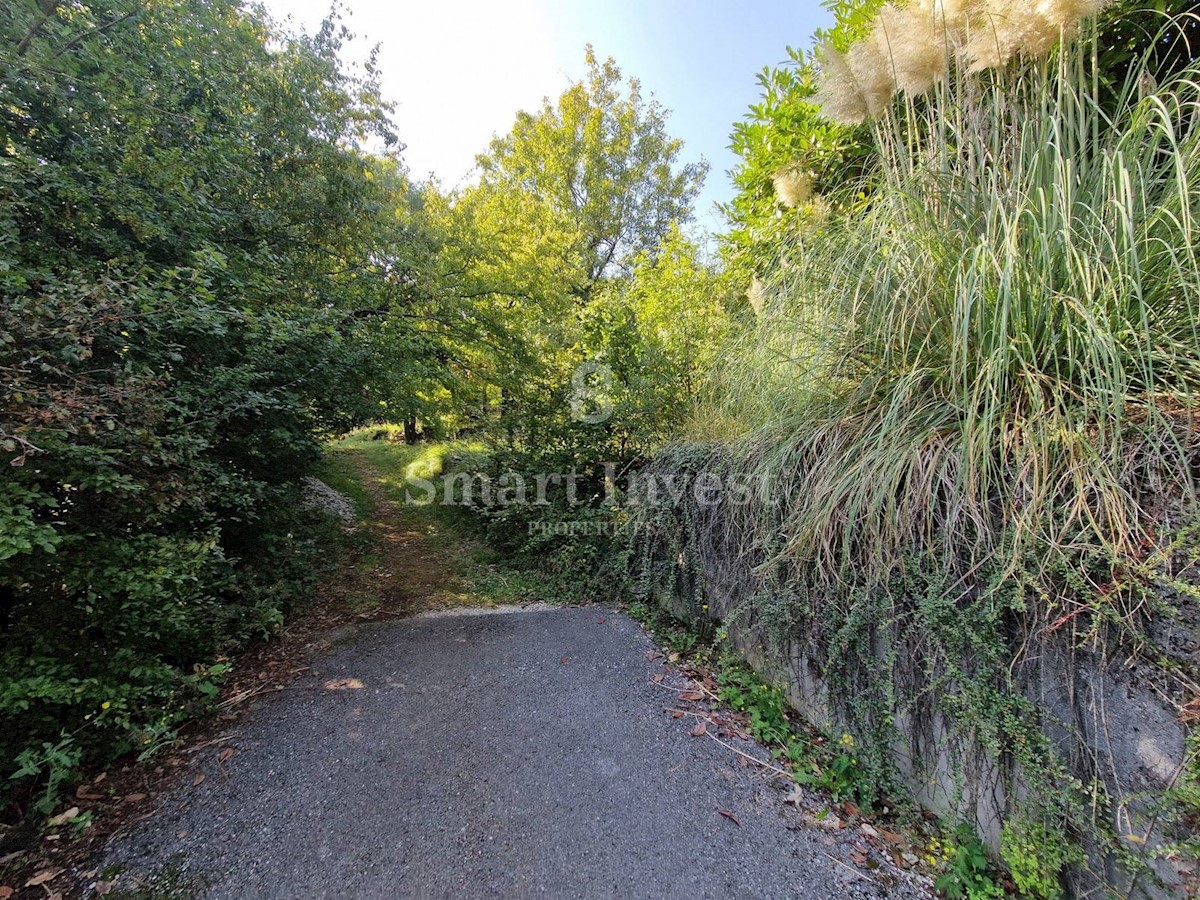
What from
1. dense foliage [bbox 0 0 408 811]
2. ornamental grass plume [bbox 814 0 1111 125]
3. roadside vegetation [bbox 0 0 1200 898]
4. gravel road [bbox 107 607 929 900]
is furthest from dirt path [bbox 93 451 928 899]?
ornamental grass plume [bbox 814 0 1111 125]

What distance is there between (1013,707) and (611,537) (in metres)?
3.04

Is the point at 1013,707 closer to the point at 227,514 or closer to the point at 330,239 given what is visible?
the point at 227,514

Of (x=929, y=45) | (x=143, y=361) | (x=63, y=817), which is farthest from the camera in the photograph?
(x=143, y=361)

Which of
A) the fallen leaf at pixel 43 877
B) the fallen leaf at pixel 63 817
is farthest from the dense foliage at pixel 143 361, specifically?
the fallen leaf at pixel 43 877

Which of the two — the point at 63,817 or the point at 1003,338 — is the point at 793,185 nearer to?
the point at 1003,338

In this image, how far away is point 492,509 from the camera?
534 cm

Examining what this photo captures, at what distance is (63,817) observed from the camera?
165 centimetres

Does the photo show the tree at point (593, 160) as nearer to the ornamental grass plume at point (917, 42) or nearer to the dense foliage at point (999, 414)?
the ornamental grass plume at point (917, 42)

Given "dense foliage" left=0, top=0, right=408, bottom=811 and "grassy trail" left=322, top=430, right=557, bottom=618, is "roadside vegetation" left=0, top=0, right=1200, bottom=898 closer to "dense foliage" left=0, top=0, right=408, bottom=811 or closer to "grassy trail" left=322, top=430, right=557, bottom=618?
"dense foliage" left=0, top=0, right=408, bottom=811

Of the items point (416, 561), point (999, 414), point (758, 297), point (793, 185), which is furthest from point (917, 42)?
point (416, 561)

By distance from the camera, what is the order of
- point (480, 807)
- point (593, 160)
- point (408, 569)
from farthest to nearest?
point (593, 160)
point (408, 569)
point (480, 807)

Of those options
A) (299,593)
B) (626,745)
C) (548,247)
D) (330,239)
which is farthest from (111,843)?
(548,247)

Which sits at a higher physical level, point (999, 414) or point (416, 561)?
point (999, 414)

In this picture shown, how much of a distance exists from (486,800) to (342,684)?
1396 millimetres
